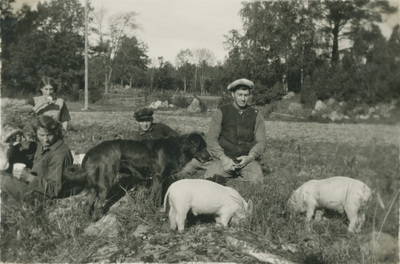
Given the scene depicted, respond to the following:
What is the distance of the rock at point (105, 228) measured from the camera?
430 centimetres

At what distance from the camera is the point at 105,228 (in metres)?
4.40

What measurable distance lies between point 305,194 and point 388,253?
49.5 inches

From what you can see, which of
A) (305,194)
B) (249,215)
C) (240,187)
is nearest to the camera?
(249,215)

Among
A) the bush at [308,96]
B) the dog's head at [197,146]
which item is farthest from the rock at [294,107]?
the dog's head at [197,146]

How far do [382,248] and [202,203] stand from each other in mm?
1872

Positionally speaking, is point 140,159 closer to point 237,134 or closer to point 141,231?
point 141,231

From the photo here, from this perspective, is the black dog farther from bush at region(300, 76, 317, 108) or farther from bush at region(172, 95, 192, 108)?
bush at region(172, 95, 192, 108)

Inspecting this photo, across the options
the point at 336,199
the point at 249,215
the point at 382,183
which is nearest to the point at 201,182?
the point at 249,215

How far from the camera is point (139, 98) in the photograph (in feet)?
104

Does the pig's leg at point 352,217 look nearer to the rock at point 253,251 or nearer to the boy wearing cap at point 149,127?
the rock at point 253,251

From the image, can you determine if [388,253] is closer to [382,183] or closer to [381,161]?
[382,183]

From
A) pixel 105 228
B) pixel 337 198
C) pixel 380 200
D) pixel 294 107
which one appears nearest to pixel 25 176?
pixel 105 228

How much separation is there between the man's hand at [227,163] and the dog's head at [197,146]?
0.39 m

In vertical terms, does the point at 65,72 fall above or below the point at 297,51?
below
